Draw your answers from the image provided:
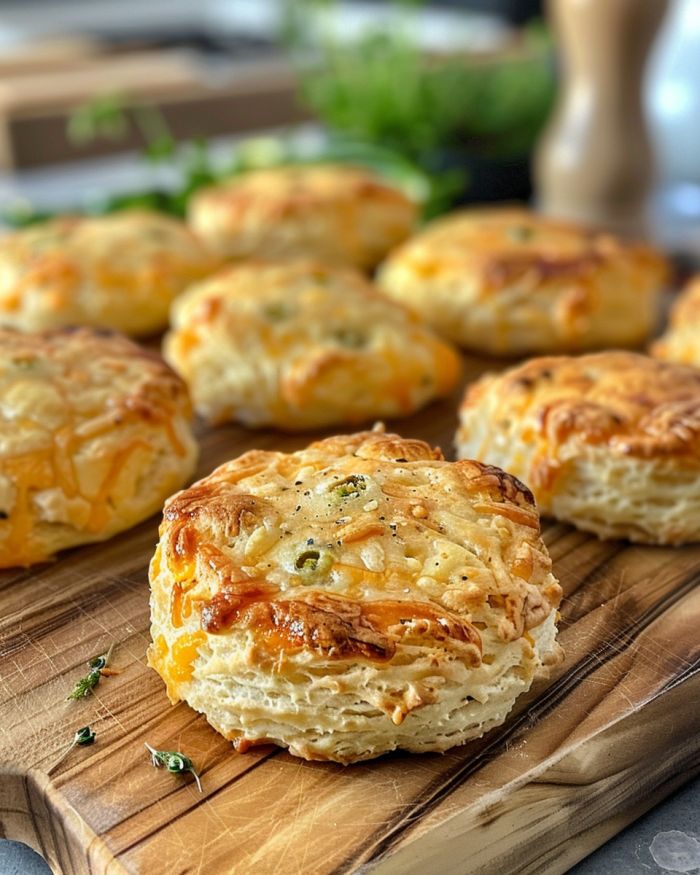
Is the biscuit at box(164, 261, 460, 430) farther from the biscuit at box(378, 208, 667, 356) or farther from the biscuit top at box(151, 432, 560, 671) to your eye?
the biscuit top at box(151, 432, 560, 671)

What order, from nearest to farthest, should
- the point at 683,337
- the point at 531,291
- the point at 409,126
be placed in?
the point at 683,337, the point at 531,291, the point at 409,126

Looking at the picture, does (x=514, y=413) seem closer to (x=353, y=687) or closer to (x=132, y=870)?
(x=353, y=687)

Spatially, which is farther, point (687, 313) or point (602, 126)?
point (602, 126)

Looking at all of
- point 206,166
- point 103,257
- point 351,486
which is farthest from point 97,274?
point 351,486

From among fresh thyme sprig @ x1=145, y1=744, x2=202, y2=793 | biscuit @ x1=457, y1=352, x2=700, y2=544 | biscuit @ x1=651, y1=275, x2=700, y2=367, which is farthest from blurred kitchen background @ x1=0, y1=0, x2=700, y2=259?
fresh thyme sprig @ x1=145, y1=744, x2=202, y2=793

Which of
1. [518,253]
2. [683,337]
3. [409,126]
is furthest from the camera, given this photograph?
[409,126]

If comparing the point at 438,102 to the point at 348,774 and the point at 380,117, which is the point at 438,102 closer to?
the point at 380,117

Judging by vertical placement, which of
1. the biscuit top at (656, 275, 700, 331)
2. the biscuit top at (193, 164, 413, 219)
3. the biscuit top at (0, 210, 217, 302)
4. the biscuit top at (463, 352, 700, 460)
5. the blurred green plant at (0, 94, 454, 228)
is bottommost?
the blurred green plant at (0, 94, 454, 228)
